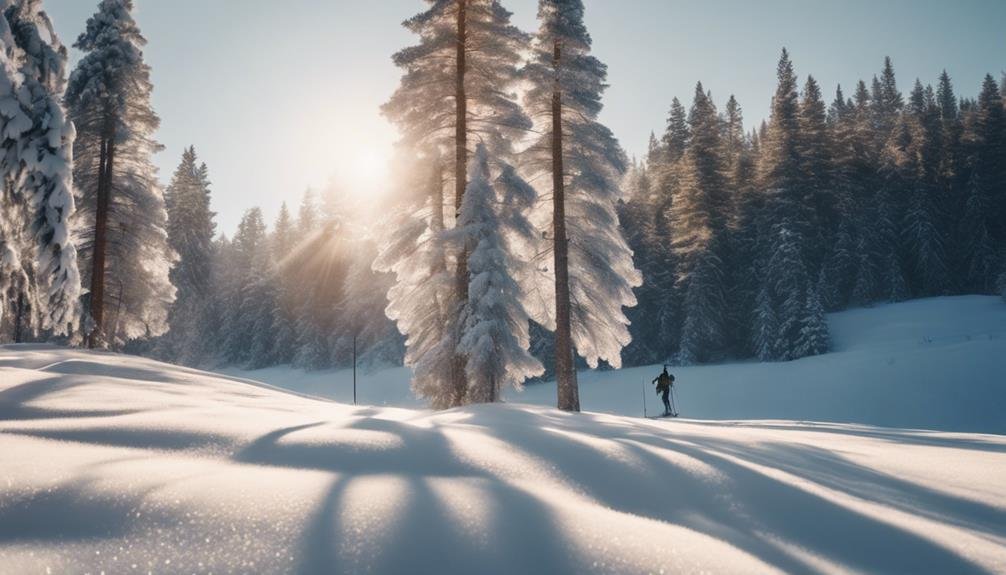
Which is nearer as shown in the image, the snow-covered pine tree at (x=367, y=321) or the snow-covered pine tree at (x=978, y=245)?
the snow-covered pine tree at (x=978, y=245)

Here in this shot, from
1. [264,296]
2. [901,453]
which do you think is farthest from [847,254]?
[264,296]

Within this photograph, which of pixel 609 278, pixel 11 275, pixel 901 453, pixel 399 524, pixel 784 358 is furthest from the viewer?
pixel 784 358

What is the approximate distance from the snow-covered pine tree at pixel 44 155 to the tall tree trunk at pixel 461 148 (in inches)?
262

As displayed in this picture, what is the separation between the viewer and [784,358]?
1071 inches

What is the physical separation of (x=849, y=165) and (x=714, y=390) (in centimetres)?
2231

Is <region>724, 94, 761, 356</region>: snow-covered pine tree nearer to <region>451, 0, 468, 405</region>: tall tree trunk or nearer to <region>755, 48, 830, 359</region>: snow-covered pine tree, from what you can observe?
<region>755, 48, 830, 359</region>: snow-covered pine tree

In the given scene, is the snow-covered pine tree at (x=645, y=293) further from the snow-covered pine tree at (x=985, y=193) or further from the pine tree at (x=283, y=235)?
the pine tree at (x=283, y=235)

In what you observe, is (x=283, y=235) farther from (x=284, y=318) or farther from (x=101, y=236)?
(x=101, y=236)

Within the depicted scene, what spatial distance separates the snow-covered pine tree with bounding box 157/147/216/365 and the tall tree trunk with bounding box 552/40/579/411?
125 ft

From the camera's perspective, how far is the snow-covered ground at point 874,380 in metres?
19.3

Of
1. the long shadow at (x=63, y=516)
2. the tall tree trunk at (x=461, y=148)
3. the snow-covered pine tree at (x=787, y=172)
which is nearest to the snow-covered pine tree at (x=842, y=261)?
the snow-covered pine tree at (x=787, y=172)

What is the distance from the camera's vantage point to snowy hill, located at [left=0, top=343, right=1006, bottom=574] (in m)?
1.71

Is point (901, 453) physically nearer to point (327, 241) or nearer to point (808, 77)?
point (808, 77)

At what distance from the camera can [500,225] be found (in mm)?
11086
